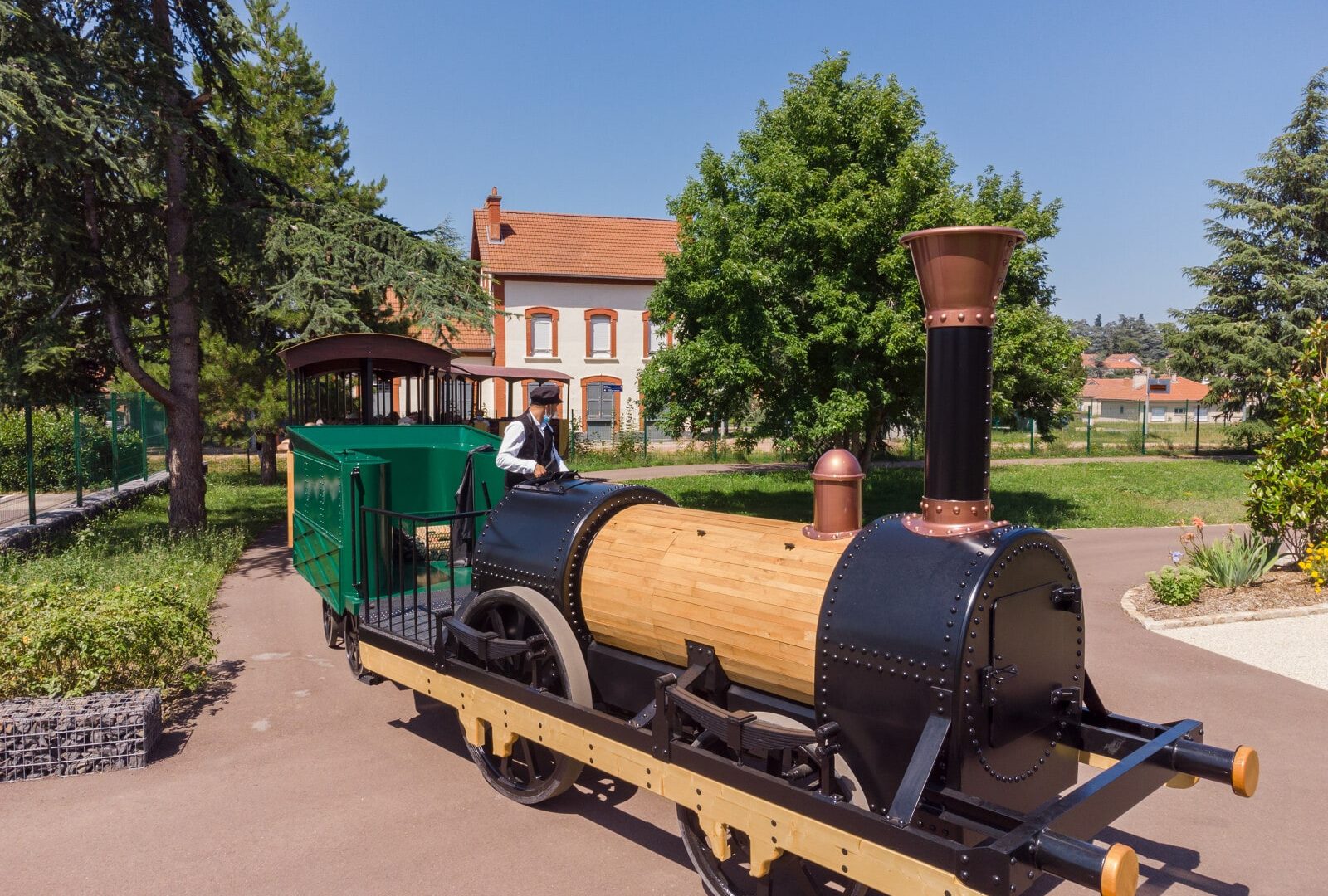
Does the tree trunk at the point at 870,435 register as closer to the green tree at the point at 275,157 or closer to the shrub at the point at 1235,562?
the shrub at the point at 1235,562

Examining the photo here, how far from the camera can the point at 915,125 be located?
13.8 m

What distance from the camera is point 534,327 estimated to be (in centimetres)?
3244

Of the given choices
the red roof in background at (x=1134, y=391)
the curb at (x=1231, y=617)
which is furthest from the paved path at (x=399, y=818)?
the red roof in background at (x=1134, y=391)

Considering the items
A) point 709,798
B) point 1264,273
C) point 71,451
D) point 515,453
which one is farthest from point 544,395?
point 1264,273

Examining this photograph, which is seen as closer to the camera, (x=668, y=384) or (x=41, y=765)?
(x=41, y=765)

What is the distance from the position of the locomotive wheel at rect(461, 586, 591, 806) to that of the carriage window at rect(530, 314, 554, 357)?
27851 mm

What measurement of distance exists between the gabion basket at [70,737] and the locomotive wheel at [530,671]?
2.15 m

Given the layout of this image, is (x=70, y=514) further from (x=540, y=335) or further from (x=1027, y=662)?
(x=540, y=335)

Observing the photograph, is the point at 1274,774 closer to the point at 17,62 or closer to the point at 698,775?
the point at 698,775

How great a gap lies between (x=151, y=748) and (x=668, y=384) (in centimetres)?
951

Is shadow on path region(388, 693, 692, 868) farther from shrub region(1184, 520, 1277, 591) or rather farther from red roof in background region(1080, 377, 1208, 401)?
red roof in background region(1080, 377, 1208, 401)

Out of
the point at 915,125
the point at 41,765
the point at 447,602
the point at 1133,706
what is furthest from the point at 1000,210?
the point at 41,765

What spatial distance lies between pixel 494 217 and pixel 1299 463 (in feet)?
90.8

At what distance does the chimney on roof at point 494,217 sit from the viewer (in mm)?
32375
